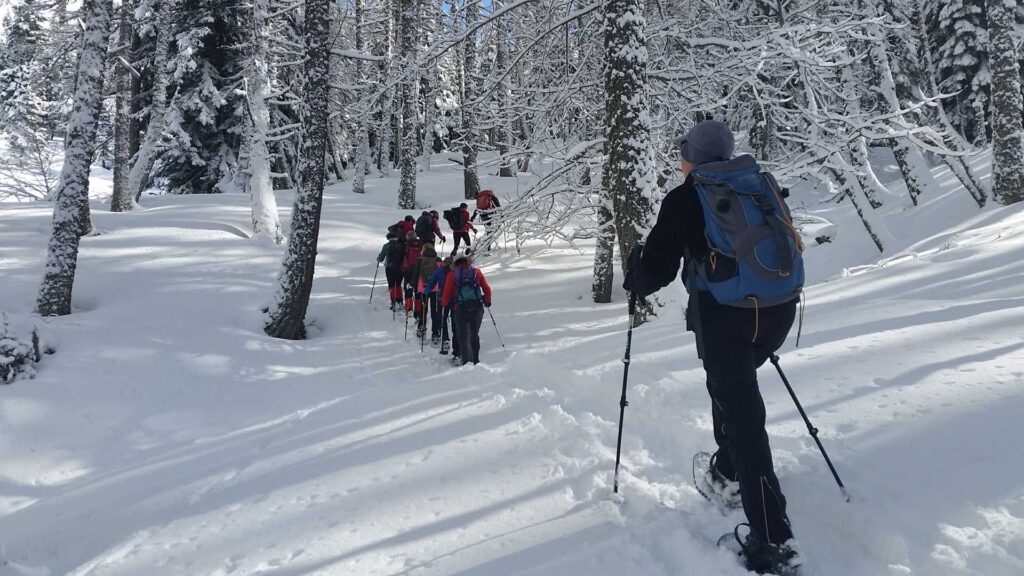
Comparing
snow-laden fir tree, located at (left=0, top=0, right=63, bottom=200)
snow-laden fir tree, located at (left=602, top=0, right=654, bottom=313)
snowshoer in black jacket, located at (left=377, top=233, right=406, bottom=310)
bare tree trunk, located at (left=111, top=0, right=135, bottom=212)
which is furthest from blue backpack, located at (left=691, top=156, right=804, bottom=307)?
bare tree trunk, located at (left=111, top=0, right=135, bottom=212)

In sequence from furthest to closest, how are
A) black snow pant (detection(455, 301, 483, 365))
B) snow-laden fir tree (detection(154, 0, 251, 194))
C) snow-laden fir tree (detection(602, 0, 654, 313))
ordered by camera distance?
1. snow-laden fir tree (detection(154, 0, 251, 194))
2. black snow pant (detection(455, 301, 483, 365))
3. snow-laden fir tree (detection(602, 0, 654, 313))

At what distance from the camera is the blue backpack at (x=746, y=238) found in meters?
2.68

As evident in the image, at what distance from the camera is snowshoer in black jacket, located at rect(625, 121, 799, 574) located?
2.79 meters

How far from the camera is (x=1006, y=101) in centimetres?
1100

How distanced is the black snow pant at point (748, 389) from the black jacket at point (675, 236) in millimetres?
214

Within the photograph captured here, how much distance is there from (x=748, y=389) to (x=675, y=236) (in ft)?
2.62

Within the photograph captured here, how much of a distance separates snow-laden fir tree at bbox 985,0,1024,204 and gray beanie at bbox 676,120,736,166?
11.3 m

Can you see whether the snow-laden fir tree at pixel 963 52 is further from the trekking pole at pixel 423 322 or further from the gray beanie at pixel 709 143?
the gray beanie at pixel 709 143

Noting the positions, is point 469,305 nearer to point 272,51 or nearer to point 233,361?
point 233,361

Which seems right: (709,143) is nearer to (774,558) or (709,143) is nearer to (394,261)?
(774,558)

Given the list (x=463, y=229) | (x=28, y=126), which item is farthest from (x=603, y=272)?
(x=28, y=126)

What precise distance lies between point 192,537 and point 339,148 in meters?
28.6

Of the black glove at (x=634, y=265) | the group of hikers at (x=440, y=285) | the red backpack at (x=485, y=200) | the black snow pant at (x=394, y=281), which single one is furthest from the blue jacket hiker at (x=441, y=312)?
the black glove at (x=634, y=265)

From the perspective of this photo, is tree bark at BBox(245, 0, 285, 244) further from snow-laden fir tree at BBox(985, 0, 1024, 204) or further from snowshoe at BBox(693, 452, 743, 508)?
snow-laden fir tree at BBox(985, 0, 1024, 204)
